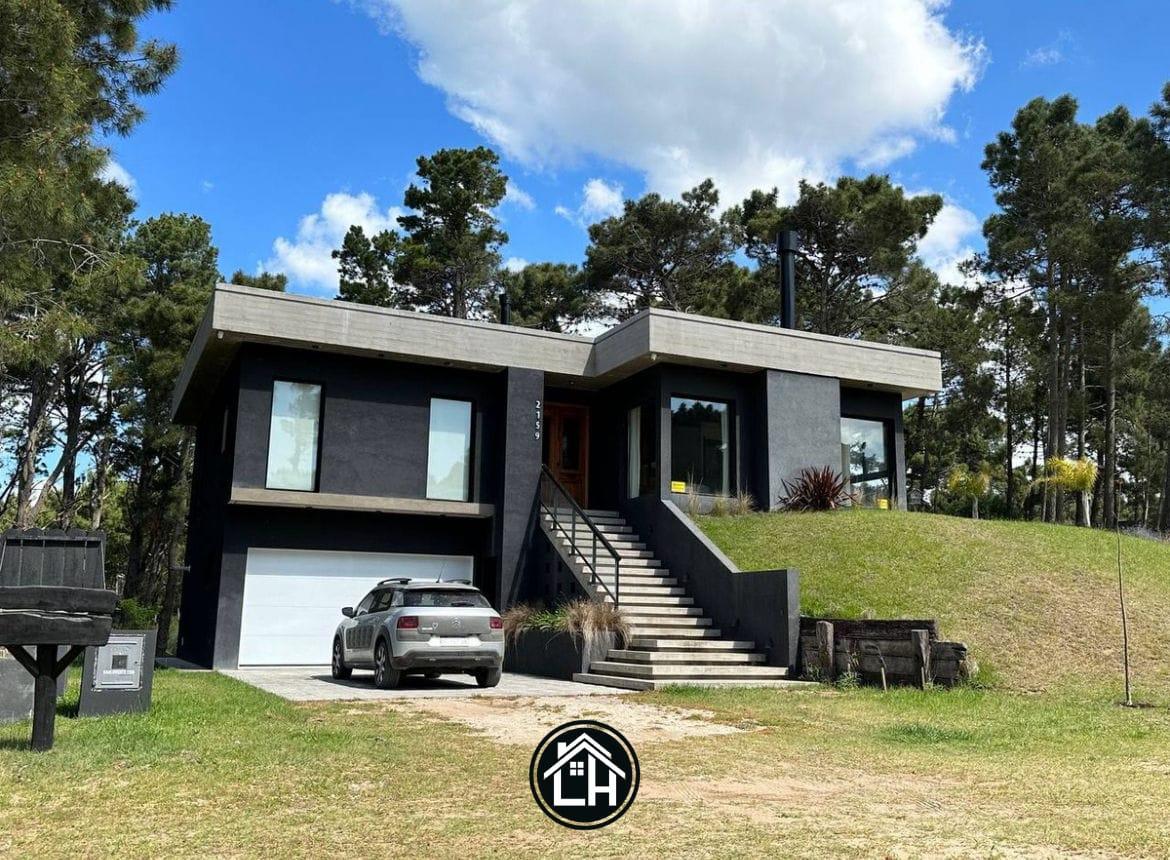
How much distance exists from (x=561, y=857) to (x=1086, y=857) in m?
2.37

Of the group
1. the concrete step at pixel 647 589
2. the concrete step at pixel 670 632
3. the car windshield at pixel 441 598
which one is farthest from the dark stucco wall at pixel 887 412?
the car windshield at pixel 441 598

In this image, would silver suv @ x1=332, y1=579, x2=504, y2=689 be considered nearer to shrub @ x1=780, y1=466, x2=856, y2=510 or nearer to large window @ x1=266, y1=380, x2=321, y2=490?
large window @ x1=266, y1=380, x2=321, y2=490

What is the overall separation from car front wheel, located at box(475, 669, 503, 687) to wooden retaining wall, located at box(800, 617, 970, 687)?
14.0ft

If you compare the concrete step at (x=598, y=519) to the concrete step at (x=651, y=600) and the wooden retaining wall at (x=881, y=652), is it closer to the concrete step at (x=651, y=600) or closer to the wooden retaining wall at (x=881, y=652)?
the concrete step at (x=651, y=600)

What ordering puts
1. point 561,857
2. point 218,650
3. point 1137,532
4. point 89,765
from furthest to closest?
point 1137,532 < point 218,650 < point 89,765 < point 561,857

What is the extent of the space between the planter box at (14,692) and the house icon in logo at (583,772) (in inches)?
225

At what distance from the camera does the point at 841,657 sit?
1303 cm

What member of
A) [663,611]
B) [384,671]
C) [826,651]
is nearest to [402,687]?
[384,671]

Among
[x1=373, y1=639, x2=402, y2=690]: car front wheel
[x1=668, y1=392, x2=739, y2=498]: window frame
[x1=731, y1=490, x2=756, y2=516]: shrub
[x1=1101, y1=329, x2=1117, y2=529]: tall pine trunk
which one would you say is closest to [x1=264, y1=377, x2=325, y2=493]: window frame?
[x1=373, y1=639, x2=402, y2=690]: car front wheel

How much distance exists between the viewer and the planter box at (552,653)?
1402 centimetres

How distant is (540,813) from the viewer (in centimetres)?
519

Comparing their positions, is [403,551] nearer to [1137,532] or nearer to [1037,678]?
[1037,678]

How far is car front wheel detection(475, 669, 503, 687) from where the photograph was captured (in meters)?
12.8

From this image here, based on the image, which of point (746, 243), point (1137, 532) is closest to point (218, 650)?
point (1137, 532)
